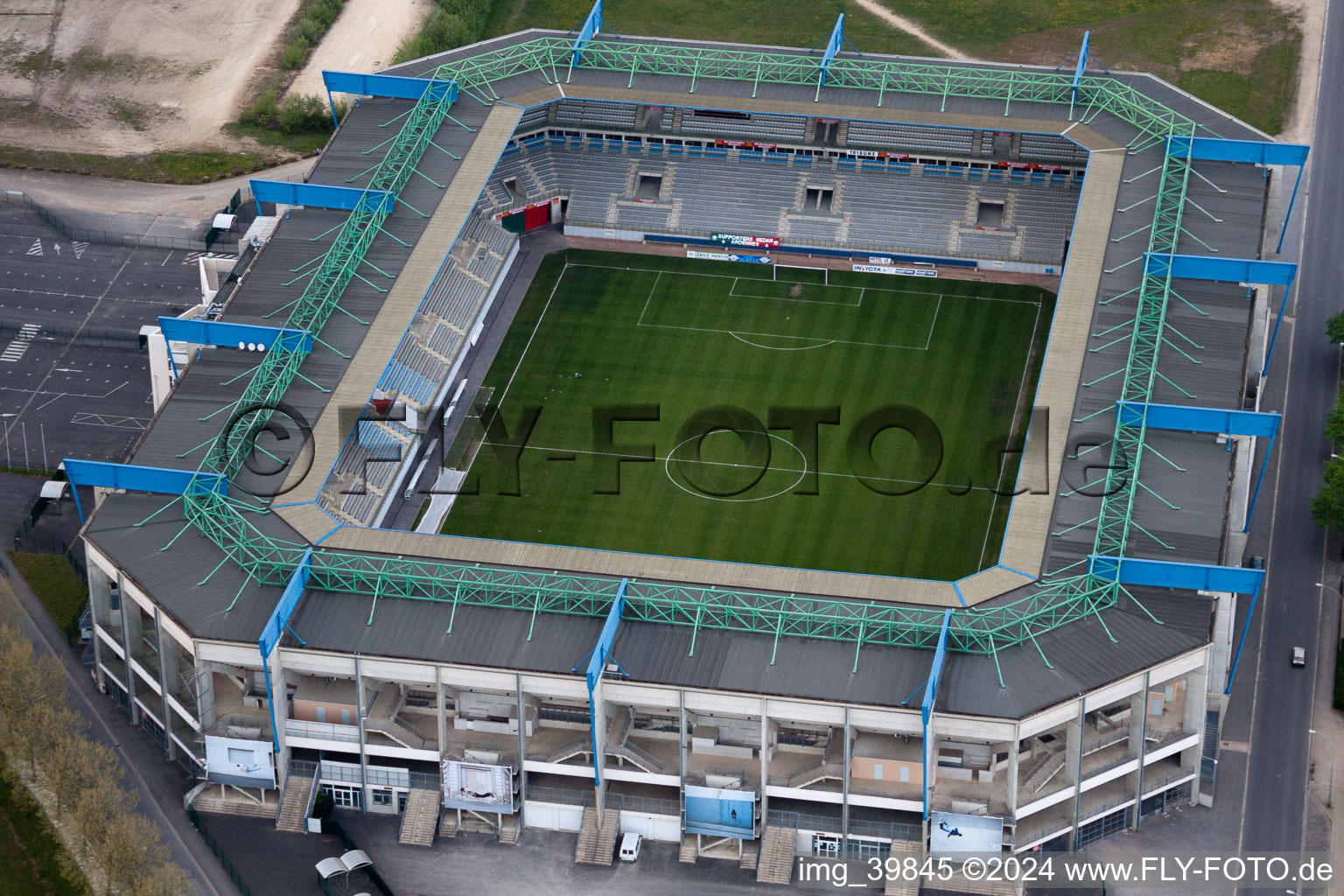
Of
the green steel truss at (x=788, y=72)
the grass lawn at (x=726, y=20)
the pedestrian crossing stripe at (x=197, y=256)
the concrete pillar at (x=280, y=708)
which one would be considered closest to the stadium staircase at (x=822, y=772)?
the concrete pillar at (x=280, y=708)

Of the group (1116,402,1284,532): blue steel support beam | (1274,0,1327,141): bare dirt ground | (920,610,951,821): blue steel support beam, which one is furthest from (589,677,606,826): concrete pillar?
(1274,0,1327,141): bare dirt ground

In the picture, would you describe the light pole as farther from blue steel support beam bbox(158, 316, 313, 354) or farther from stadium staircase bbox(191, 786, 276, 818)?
blue steel support beam bbox(158, 316, 313, 354)

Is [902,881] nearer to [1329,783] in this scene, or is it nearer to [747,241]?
[1329,783]

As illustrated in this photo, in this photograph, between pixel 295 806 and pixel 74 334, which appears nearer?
pixel 295 806

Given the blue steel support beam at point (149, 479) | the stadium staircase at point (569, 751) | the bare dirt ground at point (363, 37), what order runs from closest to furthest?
the stadium staircase at point (569, 751)
the blue steel support beam at point (149, 479)
the bare dirt ground at point (363, 37)

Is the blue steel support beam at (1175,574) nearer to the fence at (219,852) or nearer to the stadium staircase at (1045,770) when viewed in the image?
the stadium staircase at (1045,770)

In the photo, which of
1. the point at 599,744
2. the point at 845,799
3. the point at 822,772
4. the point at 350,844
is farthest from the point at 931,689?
the point at 350,844
